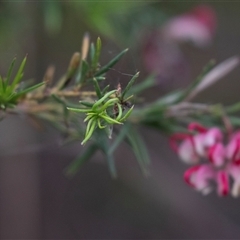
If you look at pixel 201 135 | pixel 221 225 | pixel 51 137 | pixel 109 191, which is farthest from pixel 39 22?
pixel 221 225

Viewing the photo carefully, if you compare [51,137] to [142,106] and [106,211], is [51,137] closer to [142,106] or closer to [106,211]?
[106,211]

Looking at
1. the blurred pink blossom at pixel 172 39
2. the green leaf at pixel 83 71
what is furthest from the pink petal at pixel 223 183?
the blurred pink blossom at pixel 172 39

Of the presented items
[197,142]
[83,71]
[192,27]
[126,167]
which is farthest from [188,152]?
[126,167]

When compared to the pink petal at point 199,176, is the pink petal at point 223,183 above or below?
below

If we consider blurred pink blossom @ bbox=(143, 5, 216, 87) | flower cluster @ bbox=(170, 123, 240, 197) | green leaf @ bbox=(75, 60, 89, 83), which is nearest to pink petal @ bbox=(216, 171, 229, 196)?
flower cluster @ bbox=(170, 123, 240, 197)

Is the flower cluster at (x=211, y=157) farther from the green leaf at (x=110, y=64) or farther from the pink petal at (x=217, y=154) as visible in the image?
the green leaf at (x=110, y=64)

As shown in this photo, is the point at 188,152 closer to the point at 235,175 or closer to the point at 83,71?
the point at 235,175

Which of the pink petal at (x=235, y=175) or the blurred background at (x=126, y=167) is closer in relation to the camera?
the pink petal at (x=235, y=175)
